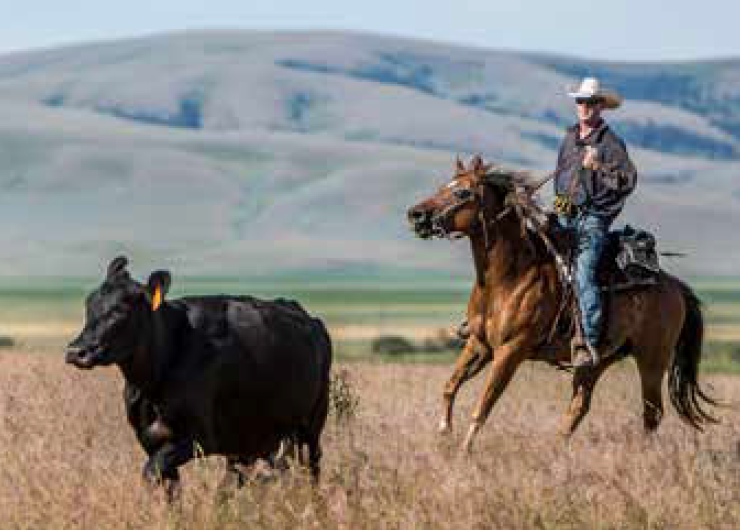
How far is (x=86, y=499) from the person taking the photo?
31.7 feet

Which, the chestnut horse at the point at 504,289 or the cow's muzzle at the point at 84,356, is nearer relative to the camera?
the cow's muzzle at the point at 84,356

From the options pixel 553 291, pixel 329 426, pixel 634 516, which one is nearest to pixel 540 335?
pixel 553 291

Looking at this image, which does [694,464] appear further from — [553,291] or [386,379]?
[386,379]

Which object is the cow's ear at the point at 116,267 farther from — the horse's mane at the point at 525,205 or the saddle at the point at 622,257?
the saddle at the point at 622,257

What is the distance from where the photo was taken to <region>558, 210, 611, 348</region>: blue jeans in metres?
13.9

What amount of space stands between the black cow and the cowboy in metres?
2.98

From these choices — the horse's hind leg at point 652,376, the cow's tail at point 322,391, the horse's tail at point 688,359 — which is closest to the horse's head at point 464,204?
the cow's tail at point 322,391

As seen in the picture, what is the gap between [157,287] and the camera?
9898mm

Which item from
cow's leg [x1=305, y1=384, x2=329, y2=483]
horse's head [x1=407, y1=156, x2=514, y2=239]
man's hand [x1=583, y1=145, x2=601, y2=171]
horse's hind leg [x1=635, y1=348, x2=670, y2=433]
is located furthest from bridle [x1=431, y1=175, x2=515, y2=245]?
cow's leg [x1=305, y1=384, x2=329, y2=483]

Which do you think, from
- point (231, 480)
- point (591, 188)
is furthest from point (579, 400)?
point (231, 480)

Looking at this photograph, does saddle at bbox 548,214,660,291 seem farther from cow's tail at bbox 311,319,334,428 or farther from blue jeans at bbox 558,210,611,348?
cow's tail at bbox 311,319,334,428

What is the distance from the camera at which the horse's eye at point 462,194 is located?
1359cm

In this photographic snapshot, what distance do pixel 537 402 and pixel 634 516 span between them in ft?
29.0

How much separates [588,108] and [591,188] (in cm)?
59
